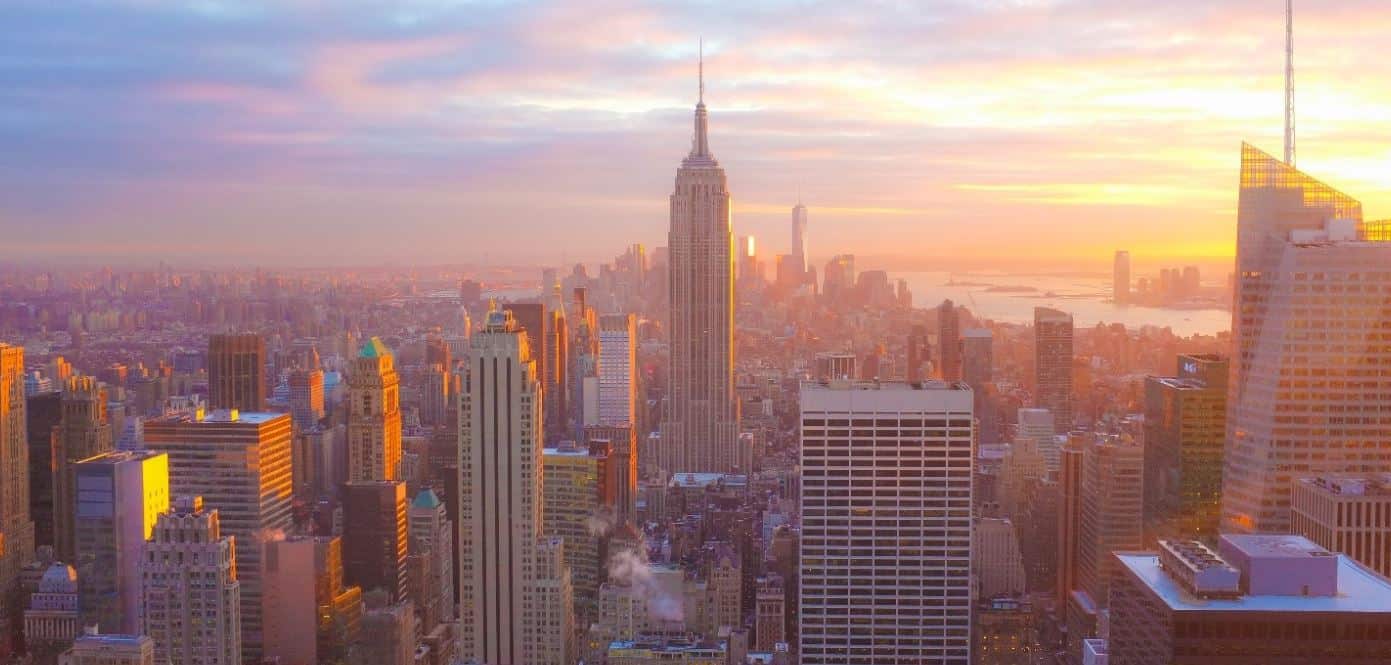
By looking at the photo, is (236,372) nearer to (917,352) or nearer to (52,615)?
(52,615)

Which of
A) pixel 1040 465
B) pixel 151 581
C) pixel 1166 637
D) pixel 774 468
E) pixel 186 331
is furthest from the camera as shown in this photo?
pixel 774 468

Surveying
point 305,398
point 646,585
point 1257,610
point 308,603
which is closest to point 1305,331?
point 1257,610

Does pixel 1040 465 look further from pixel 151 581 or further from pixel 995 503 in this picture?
pixel 151 581

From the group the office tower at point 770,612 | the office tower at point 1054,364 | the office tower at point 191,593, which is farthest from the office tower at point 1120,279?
the office tower at point 191,593

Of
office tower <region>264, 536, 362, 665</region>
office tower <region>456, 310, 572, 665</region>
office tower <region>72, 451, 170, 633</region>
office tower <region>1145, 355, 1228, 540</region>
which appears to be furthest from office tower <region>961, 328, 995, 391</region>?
office tower <region>72, 451, 170, 633</region>

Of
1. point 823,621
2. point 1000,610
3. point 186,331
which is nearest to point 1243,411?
point 1000,610

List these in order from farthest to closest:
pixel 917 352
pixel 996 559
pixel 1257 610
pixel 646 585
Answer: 1. pixel 917 352
2. pixel 996 559
3. pixel 646 585
4. pixel 1257 610

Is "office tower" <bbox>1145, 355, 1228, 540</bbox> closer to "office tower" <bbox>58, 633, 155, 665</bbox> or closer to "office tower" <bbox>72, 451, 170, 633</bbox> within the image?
"office tower" <bbox>58, 633, 155, 665</bbox>
